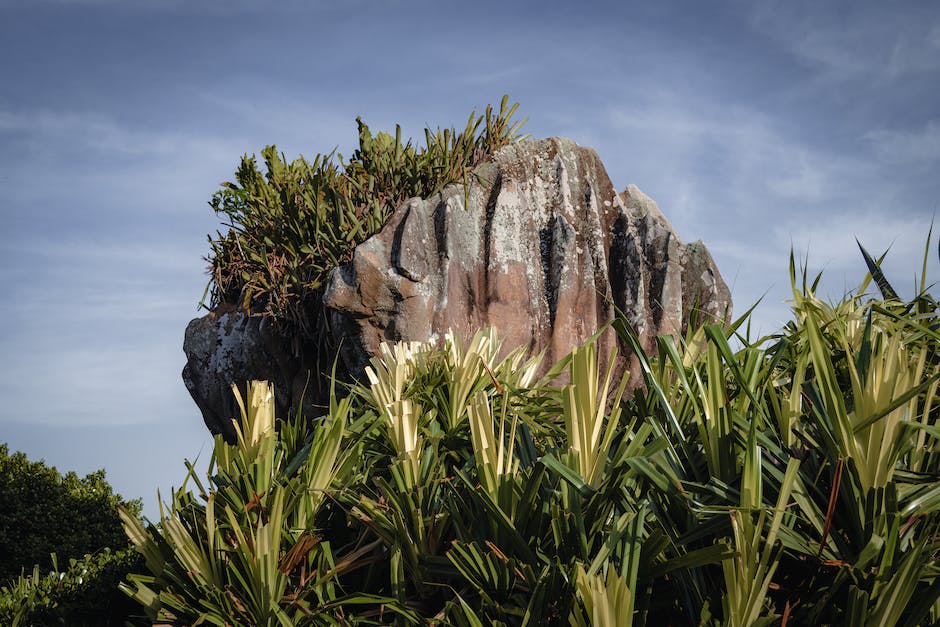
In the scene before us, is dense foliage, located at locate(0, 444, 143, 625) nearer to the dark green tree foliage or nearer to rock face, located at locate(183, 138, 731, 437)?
the dark green tree foliage

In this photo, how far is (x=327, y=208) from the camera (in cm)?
731

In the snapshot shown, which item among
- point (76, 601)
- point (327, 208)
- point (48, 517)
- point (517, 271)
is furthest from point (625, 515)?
point (48, 517)

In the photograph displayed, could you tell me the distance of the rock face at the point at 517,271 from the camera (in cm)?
609

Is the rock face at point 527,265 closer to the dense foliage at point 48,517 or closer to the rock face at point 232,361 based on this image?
the rock face at point 232,361

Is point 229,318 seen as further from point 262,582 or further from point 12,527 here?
point 262,582

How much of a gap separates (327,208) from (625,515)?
574cm

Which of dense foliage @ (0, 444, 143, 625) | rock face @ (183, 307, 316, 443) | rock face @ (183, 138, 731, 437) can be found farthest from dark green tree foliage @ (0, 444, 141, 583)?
rock face @ (183, 138, 731, 437)

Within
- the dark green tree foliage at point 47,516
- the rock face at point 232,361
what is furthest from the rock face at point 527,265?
the dark green tree foliage at point 47,516

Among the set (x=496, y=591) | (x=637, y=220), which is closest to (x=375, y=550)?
(x=496, y=591)

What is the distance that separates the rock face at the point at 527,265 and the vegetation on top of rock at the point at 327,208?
0.38 m

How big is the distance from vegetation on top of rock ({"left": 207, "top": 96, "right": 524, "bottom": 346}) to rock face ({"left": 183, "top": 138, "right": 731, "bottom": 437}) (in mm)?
295

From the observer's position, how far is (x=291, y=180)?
8.16 m

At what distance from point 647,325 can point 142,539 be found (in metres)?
4.94

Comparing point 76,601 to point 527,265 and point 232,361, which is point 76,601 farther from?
point 527,265
